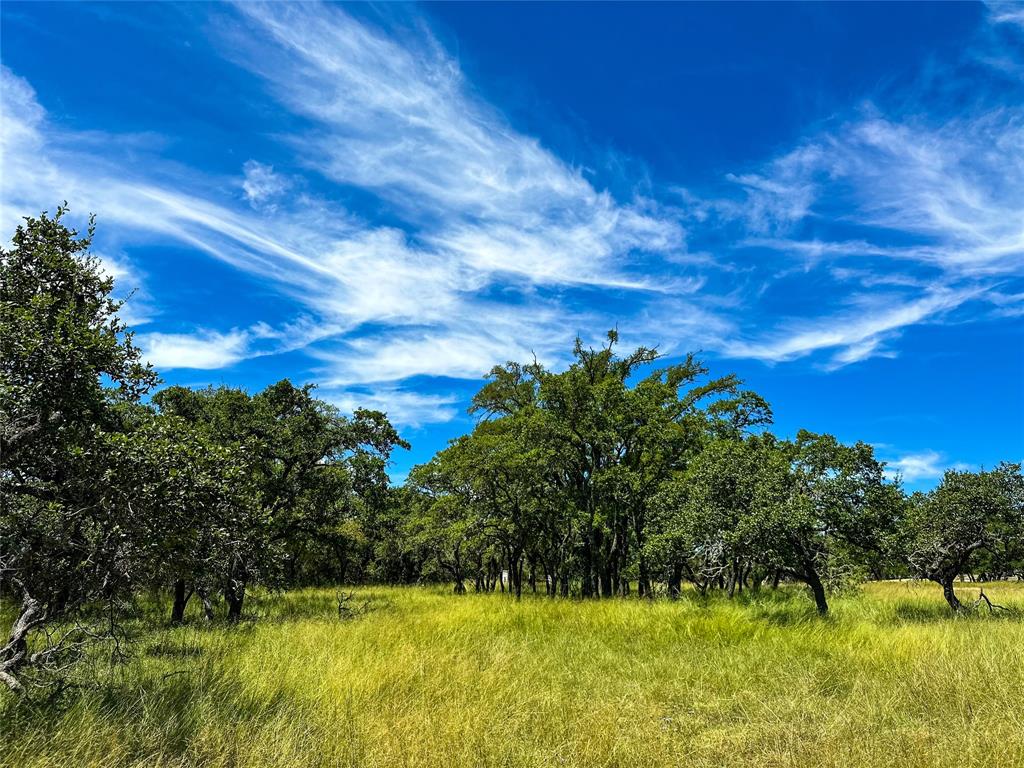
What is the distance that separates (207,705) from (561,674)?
215 inches

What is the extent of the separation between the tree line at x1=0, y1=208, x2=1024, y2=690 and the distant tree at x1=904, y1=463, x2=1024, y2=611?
66mm

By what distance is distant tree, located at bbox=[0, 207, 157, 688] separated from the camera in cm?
552

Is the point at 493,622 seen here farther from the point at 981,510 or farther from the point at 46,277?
the point at 981,510

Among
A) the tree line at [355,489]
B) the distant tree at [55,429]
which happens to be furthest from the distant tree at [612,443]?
the distant tree at [55,429]

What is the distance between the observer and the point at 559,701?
7633 mm

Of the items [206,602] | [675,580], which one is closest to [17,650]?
[206,602]

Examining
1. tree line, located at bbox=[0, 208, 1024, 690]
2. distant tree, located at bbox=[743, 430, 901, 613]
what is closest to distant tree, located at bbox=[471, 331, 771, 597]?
tree line, located at bbox=[0, 208, 1024, 690]

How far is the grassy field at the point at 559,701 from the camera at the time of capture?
5.69 meters

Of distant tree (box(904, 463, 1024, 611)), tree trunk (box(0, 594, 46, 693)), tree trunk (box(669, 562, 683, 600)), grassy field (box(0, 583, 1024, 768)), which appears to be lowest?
tree trunk (box(669, 562, 683, 600))

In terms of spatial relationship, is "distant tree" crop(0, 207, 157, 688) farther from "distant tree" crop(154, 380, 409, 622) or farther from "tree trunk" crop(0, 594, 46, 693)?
"distant tree" crop(154, 380, 409, 622)

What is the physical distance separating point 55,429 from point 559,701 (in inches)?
289

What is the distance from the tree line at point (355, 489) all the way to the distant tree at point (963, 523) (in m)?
0.07

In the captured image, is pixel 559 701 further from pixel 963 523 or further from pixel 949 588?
pixel 949 588

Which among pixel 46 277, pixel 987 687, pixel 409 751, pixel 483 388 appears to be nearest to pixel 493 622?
pixel 409 751
